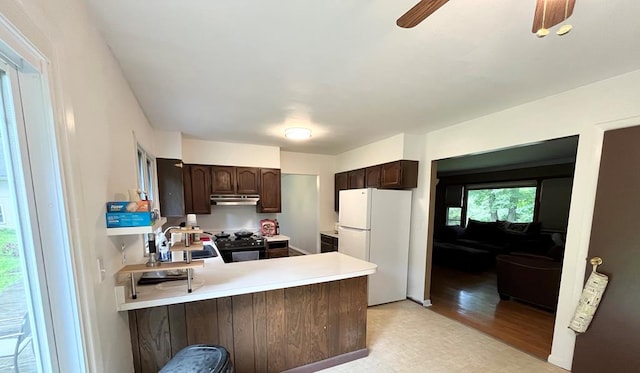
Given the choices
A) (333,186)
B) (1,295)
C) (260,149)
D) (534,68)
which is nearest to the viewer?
(1,295)

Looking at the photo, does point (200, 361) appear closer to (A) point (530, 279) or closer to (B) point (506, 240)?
(A) point (530, 279)

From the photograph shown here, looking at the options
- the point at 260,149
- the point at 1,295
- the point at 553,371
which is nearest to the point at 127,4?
the point at 1,295

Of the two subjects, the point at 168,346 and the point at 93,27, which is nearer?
the point at 93,27

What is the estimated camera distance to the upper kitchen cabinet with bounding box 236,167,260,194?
4090mm

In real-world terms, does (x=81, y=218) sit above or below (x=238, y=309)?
above

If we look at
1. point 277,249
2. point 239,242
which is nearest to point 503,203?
point 277,249

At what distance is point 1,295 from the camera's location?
700 mm

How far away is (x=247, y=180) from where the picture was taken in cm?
414

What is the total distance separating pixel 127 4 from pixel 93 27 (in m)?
0.31

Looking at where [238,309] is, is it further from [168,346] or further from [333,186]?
[333,186]

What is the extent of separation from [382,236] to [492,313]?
1.76 meters

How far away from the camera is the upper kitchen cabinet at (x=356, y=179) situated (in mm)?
4285

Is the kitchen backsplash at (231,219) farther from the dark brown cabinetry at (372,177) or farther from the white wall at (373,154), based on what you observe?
the dark brown cabinetry at (372,177)

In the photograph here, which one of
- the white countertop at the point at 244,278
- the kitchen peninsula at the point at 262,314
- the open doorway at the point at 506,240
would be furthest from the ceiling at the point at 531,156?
the kitchen peninsula at the point at 262,314
